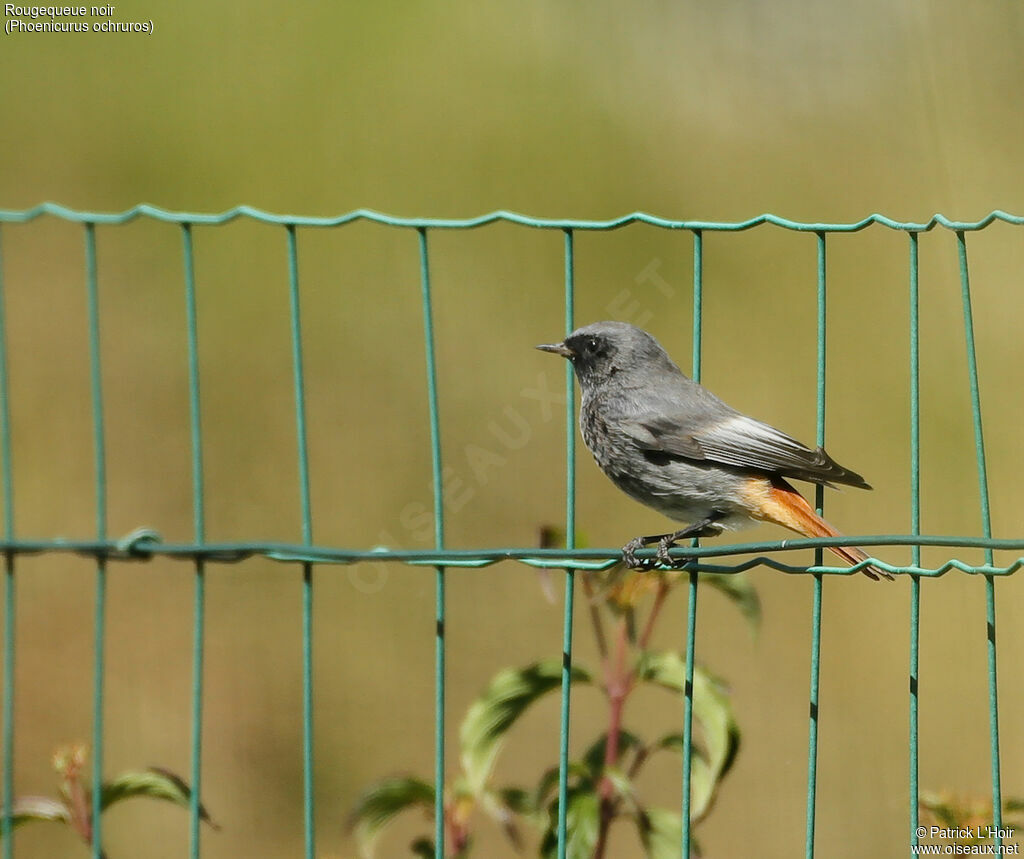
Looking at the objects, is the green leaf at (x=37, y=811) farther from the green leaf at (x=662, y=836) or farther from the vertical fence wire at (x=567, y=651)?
the green leaf at (x=662, y=836)

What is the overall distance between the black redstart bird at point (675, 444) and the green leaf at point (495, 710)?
448mm

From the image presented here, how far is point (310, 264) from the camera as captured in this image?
6832mm

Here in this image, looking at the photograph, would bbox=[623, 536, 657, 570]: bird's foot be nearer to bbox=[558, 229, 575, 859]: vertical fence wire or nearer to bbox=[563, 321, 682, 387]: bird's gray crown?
bbox=[558, 229, 575, 859]: vertical fence wire

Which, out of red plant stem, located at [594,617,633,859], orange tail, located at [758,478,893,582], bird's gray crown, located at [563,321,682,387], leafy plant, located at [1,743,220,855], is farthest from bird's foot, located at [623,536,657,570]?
leafy plant, located at [1,743,220,855]

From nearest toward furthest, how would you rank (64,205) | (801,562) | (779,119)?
1. (801,562)
2. (64,205)
3. (779,119)

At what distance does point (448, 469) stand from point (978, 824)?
322 cm

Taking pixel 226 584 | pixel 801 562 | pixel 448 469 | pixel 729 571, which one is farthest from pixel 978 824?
pixel 226 584

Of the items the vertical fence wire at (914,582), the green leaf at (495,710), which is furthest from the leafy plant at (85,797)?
the vertical fence wire at (914,582)

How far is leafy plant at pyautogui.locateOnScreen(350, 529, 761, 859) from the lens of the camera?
9.58 ft

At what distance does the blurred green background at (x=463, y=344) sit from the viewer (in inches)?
213

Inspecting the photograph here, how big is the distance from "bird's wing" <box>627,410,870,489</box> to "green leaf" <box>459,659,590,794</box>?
738mm

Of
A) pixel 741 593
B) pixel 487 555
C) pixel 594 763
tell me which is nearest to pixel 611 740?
pixel 594 763

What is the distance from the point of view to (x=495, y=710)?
296 cm

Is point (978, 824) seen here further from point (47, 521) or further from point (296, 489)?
point (47, 521)
